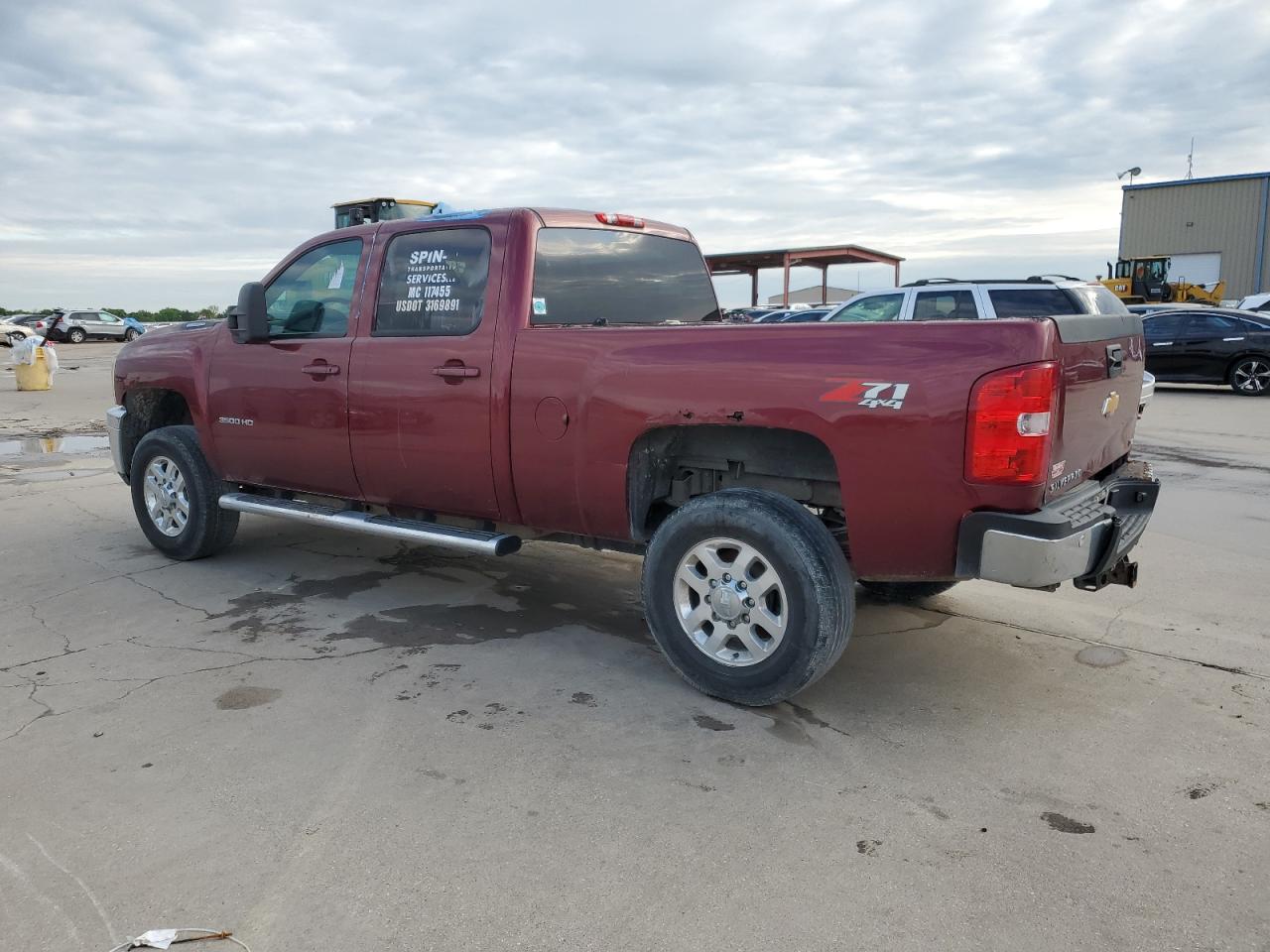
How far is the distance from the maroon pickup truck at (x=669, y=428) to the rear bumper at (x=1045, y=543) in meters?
0.01

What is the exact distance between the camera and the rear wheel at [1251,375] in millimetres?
16078

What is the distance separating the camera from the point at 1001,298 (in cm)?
1088

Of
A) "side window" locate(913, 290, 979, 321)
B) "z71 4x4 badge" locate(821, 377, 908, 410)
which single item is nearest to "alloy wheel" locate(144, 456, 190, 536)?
"z71 4x4 badge" locate(821, 377, 908, 410)

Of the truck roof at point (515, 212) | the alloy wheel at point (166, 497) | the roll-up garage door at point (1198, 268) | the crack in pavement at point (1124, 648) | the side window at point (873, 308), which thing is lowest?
the crack in pavement at point (1124, 648)

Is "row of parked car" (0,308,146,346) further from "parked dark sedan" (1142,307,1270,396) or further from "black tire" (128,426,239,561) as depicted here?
"black tire" (128,426,239,561)

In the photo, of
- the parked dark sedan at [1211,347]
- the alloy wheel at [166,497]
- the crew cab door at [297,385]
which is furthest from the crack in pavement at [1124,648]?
the parked dark sedan at [1211,347]

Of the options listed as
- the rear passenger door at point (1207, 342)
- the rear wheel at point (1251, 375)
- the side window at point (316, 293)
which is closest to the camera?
the side window at point (316, 293)

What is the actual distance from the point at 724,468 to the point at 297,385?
2.56m

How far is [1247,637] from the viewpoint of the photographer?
4.70 m

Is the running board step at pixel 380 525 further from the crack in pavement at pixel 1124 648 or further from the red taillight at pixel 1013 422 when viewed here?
the crack in pavement at pixel 1124 648

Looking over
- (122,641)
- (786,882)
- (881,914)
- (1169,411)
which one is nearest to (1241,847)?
(881,914)

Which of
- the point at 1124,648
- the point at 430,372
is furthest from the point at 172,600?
the point at 1124,648

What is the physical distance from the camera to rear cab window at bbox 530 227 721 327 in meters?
4.69

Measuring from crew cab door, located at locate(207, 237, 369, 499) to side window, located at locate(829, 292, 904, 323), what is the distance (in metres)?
7.69
